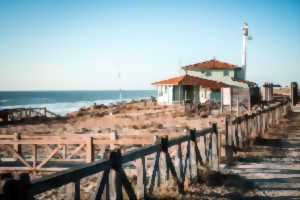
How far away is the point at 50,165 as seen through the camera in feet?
29.6

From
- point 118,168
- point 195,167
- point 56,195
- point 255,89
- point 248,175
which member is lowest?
point 56,195

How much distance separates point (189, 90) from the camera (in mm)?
38844

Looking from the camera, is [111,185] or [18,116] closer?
[111,185]

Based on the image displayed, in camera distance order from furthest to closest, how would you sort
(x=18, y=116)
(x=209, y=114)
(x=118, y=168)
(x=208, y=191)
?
(x=18, y=116), (x=209, y=114), (x=208, y=191), (x=118, y=168)

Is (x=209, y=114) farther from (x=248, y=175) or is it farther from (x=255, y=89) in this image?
(x=248, y=175)

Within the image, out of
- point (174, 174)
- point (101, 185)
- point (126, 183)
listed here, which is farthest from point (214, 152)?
point (101, 185)

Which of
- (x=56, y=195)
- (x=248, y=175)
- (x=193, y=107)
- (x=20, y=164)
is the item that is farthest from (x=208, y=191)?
(x=193, y=107)

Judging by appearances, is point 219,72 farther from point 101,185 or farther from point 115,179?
point 101,185

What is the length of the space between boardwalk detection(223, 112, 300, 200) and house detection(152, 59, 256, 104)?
2427 centimetres

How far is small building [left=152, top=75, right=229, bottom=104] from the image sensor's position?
119 ft

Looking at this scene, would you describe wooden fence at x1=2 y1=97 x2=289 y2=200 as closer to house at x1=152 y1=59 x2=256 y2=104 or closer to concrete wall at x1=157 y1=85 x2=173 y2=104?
house at x1=152 y1=59 x2=256 y2=104

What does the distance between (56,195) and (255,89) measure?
2003cm

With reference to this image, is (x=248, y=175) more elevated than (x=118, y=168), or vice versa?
(x=118, y=168)

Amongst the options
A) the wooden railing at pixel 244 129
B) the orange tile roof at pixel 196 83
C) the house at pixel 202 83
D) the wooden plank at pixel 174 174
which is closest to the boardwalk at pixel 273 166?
the wooden railing at pixel 244 129
